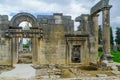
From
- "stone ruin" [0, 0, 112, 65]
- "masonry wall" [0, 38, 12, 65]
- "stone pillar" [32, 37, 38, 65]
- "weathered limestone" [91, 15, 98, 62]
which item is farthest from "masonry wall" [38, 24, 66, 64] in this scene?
"weathered limestone" [91, 15, 98, 62]

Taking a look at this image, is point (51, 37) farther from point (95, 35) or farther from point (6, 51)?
point (95, 35)

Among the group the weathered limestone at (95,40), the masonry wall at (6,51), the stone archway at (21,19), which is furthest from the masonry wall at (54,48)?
the weathered limestone at (95,40)

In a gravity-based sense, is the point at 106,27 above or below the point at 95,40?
above

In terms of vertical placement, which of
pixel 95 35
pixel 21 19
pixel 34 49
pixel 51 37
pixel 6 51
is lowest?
pixel 6 51

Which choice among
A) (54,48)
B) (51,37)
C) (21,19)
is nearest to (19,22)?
(21,19)

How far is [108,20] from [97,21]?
2.88 metres

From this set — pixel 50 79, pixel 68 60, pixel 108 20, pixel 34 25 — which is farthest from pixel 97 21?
pixel 50 79

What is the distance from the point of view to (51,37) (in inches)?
713

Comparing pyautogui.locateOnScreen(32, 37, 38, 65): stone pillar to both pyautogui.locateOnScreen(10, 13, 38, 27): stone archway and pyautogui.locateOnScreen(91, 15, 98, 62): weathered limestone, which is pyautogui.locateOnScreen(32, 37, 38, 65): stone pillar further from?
pyautogui.locateOnScreen(91, 15, 98, 62): weathered limestone

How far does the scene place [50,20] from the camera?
59.5 feet

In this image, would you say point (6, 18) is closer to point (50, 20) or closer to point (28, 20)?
point (28, 20)

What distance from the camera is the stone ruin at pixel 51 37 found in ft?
57.5

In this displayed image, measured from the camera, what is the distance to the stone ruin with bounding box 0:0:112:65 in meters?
17.5

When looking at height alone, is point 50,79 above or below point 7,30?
below
